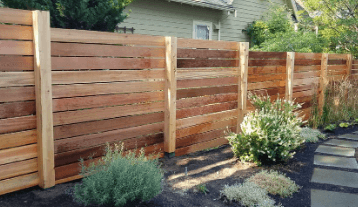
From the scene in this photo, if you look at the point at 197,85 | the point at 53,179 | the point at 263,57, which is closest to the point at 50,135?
the point at 53,179

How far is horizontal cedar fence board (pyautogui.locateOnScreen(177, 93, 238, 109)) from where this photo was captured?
486 centimetres

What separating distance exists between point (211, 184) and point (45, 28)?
2.44m

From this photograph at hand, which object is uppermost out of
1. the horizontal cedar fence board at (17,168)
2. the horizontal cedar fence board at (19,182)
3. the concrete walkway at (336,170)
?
the horizontal cedar fence board at (17,168)

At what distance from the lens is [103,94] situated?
3789 mm

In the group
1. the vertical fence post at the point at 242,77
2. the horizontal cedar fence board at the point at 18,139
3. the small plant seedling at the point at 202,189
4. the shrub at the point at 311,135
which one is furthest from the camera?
the shrub at the point at 311,135

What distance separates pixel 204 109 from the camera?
5.25m

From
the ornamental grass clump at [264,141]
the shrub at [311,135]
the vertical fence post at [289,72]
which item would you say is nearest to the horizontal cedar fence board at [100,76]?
the ornamental grass clump at [264,141]

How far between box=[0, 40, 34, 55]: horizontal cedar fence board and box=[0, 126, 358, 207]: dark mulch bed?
1.34 meters

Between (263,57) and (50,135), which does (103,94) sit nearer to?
(50,135)

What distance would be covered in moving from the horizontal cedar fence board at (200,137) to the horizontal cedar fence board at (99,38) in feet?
4.77

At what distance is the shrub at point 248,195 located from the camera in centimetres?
339

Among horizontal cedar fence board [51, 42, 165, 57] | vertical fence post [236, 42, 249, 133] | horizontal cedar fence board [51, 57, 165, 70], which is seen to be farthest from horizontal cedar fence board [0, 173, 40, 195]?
vertical fence post [236, 42, 249, 133]

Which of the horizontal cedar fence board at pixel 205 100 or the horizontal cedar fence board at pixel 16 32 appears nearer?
the horizontal cedar fence board at pixel 16 32

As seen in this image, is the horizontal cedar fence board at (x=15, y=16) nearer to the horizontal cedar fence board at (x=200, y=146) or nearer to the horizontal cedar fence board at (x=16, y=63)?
the horizontal cedar fence board at (x=16, y=63)
